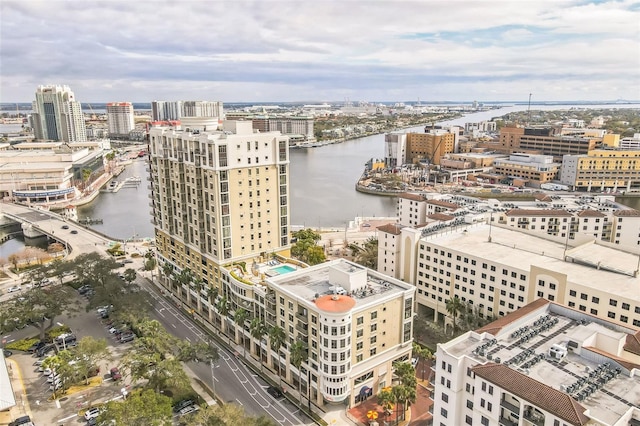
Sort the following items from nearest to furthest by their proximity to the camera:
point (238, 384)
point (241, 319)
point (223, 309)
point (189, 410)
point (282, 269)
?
point (189, 410) → point (238, 384) → point (241, 319) → point (223, 309) → point (282, 269)

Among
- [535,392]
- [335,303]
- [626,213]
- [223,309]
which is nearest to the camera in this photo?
[535,392]

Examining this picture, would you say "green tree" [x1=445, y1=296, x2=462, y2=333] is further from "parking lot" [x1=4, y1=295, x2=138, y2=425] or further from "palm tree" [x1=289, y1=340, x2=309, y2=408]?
"parking lot" [x1=4, y1=295, x2=138, y2=425]

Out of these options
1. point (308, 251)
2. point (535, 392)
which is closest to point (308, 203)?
point (308, 251)

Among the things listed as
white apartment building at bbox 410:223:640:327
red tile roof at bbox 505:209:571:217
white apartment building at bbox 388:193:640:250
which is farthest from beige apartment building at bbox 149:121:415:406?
red tile roof at bbox 505:209:571:217

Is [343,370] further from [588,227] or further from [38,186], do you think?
[38,186]

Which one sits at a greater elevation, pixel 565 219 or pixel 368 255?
pixel 565 219

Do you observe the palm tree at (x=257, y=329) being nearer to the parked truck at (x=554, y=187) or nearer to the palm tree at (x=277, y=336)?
the palm tree at (x=277, y=336)

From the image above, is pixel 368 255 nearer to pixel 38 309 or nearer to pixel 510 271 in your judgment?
pixel 510 271

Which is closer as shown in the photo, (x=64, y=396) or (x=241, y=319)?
(x=64, y=396)
